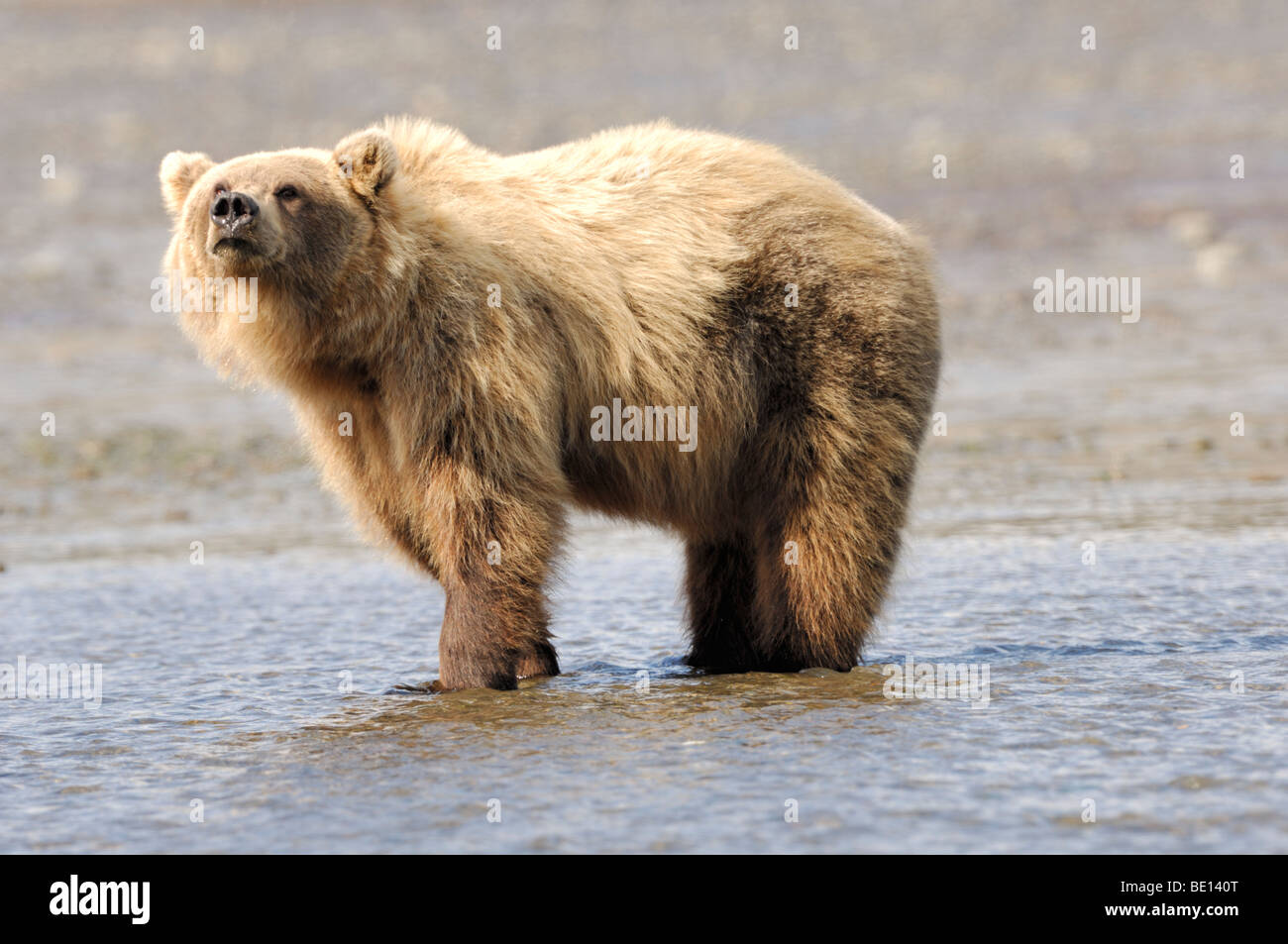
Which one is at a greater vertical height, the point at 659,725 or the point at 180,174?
the point at 180,174

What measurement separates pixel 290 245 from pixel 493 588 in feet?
4.26

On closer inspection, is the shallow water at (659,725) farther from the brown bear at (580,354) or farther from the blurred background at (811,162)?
the blurred background at (811,162)

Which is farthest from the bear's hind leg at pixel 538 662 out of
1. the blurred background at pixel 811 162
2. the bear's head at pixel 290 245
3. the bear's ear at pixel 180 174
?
the blurred background at pixel 811 162

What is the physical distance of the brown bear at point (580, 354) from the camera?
5.89 metres

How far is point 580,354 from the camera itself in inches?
246

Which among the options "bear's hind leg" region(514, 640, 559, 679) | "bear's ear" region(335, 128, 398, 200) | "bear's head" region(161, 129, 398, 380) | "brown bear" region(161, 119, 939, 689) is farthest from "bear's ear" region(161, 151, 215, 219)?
"bear's hind leg" region(514, 640, 559, 679)

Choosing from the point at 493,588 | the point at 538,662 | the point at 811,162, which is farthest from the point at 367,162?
the point at 811,162

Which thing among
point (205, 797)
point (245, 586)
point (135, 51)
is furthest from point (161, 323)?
point (135, 51)

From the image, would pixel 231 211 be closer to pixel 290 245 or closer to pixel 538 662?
pixel 290 245

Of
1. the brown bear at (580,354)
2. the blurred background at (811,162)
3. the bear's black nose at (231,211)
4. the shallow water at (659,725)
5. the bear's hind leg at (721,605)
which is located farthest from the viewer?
the blurred background at (811,162)

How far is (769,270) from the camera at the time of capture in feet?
21.0

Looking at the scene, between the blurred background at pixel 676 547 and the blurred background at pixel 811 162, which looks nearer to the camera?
the blurred background at pixel 676 547

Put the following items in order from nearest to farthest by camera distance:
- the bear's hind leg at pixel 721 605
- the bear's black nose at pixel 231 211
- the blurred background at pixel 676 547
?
the blurred background at pixel 676 547, the bear's black nose at pixel 231 211, the bear's hind leg at pixel 721 605

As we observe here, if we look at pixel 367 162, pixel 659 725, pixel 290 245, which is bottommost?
pixel 659 725
